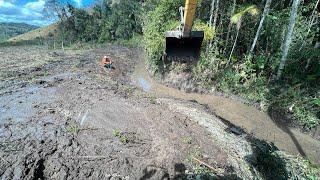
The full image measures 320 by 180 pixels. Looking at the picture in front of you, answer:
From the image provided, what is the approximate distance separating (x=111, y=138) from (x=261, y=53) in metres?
9.02

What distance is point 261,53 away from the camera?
13117 mm

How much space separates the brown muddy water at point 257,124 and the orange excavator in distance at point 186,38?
183 inches

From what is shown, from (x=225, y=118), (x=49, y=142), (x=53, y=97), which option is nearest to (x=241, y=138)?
(x=225, y=118)

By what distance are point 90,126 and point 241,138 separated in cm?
480

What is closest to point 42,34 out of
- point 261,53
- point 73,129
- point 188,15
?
point 261,53

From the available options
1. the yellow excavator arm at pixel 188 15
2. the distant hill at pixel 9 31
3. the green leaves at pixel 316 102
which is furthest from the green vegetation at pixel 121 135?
the distant hill at pixel 9 31

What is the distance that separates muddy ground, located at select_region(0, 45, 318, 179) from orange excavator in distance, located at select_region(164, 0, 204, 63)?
256cm

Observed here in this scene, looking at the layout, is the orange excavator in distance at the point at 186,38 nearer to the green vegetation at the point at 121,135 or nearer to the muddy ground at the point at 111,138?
the muddy ground at the point at 111,138

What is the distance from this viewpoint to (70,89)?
39.9ft

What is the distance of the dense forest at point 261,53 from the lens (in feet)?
35.7

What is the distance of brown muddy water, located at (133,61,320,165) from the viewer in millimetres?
9117

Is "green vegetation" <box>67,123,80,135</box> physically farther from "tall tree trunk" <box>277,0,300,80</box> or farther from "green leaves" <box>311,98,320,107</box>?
"tall tree trunk" <box>277,0,300,80</box>

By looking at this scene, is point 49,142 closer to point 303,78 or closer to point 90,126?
point 90,126

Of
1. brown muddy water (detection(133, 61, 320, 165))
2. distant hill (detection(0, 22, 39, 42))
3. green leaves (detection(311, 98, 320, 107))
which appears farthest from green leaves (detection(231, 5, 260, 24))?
distant hill (detection(0, 22, 39, 42))
